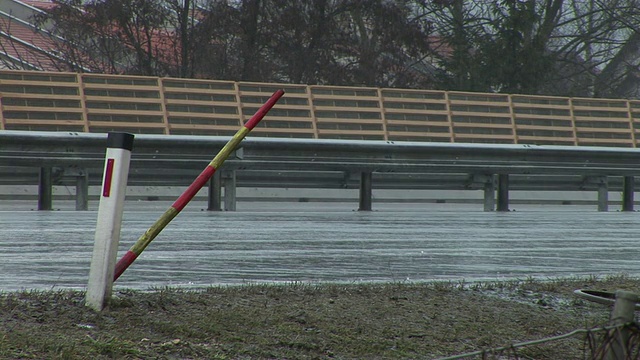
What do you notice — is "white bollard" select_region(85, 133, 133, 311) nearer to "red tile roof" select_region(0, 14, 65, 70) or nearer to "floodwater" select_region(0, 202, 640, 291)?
"floodwater" select_region(0, 202, 640, 291)

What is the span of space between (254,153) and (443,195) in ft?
18.7

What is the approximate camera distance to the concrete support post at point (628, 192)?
16609 millimetres

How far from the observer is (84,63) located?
111 feet

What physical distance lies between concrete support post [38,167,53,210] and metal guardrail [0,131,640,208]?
0.16 metres

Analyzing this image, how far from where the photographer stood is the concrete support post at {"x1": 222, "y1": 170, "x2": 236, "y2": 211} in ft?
46.9

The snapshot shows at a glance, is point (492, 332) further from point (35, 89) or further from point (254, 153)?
point (35, 89)

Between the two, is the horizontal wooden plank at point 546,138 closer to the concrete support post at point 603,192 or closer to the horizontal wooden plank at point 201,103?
the concrete support post at point 603,192

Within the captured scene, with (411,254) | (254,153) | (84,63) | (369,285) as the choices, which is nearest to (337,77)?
(84,63)

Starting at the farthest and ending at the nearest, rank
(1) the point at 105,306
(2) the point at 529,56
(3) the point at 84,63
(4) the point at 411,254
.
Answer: (2) the point at 529,56 → (3) the point at 84,63 → (4) the point at 411,254 → (1) the point at 105,306

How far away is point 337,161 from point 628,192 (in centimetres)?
460

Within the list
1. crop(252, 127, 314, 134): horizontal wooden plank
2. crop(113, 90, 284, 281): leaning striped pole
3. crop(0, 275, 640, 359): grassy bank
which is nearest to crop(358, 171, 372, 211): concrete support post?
crop(252, 127, 314, 134): horizontal wooden plank

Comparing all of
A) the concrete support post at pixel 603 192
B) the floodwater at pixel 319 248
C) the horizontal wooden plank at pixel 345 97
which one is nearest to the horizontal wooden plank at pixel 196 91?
the horizontal wooden plank at pixel 345 97

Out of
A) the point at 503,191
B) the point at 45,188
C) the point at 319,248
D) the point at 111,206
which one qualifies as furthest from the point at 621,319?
the point at 503,191

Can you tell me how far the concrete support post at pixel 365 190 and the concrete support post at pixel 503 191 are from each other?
6.42 ft
